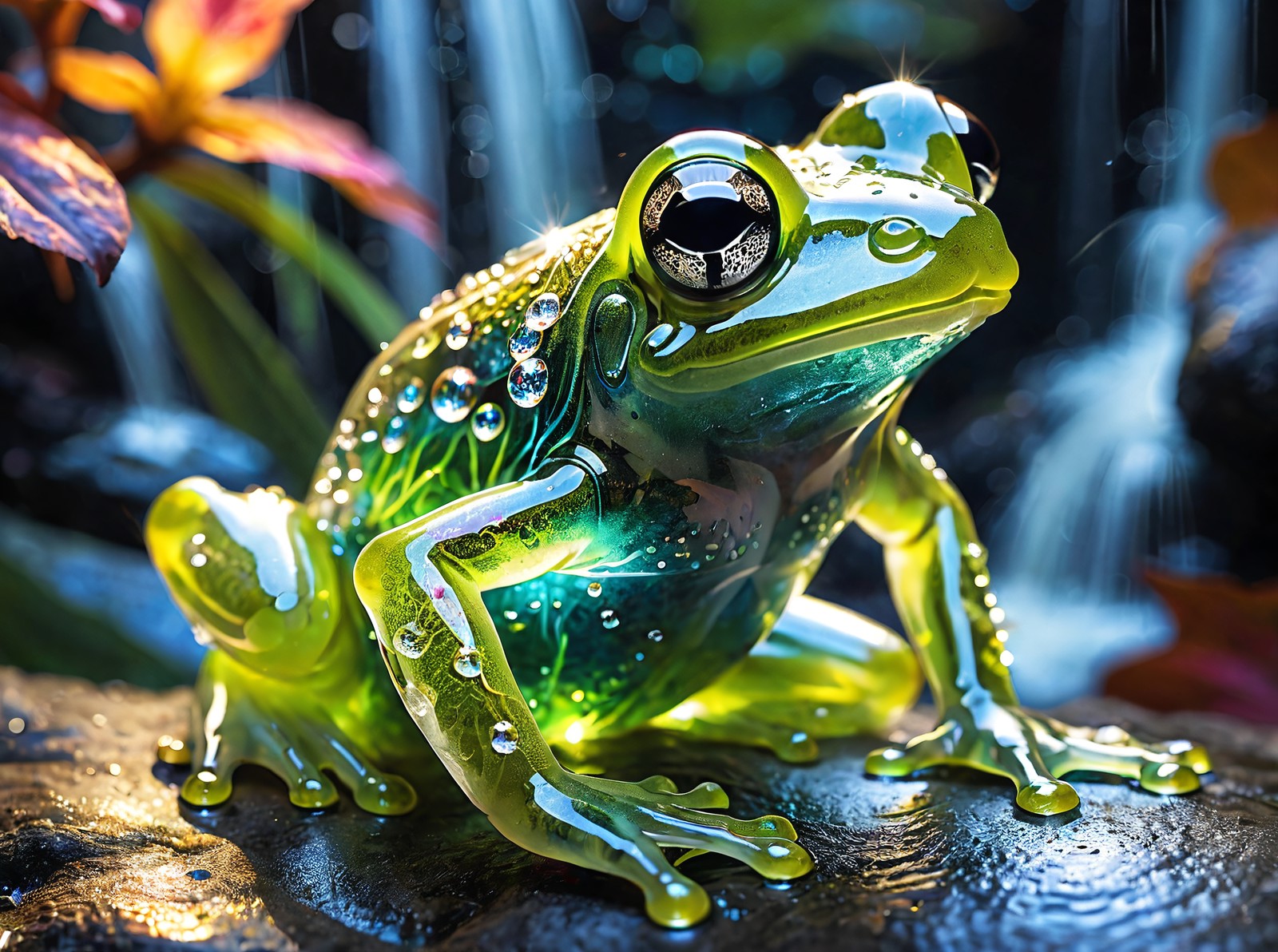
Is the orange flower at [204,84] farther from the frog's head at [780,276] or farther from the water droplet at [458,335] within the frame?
the frog's head at [780,276]

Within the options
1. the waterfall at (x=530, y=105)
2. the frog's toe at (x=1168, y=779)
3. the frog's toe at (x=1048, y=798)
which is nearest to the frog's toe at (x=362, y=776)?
the frog's toe at (x=1048, y=798)

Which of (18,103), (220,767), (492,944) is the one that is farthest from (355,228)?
(492,944)

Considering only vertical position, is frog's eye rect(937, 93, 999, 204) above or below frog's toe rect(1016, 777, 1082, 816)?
above

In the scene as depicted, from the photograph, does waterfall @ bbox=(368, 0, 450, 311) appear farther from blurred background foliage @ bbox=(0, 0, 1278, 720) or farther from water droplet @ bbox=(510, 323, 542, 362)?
water droplet @ bbox=(510, 323, 542, 362)

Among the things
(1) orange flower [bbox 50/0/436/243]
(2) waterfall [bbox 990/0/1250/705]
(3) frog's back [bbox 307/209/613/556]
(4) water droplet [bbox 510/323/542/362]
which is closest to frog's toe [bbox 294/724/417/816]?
(3) frog's back [bbox 307/209/613/556]

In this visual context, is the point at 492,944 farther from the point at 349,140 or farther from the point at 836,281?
the point at 349,140

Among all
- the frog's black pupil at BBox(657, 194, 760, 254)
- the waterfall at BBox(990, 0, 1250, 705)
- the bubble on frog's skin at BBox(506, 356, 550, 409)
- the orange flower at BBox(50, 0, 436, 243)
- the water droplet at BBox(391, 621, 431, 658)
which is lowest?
the waterfall at BBox(990, 0, 1250, 705)
